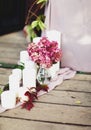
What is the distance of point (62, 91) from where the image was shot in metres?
2.47

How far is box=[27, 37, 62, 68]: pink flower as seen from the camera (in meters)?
2.36

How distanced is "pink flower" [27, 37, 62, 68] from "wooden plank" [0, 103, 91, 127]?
0.34 meters

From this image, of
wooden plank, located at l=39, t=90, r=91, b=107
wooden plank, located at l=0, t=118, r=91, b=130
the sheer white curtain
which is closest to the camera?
wooden plank, located at l=0, t=118, r=91, b=130

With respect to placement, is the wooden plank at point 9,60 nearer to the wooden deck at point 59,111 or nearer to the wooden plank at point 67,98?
the wooden deck at point 59,111

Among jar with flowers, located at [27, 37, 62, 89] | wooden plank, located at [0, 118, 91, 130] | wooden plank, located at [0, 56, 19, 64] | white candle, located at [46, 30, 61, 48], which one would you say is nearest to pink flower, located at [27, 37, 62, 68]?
jar with flowers, located at [27, 37, 62, 89]

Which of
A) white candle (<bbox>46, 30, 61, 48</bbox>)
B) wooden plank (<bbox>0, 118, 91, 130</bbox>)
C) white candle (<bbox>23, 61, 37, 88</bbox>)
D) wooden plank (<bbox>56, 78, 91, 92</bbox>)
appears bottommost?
wooden plank (<bbox>0, 118, 91, 130</bbox>)

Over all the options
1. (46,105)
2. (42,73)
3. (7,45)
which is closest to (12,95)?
(46,105)

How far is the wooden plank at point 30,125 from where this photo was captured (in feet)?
6.43

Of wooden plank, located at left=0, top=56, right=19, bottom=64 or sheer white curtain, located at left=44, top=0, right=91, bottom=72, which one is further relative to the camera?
wooden plank, located at left=0, top=56, right=19, bottom=64

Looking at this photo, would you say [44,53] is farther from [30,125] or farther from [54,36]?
[30,125]

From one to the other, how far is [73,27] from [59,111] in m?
0.89

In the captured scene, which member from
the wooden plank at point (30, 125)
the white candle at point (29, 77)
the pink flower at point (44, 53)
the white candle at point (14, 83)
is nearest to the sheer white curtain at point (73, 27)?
the pink flower at point (44, 53)

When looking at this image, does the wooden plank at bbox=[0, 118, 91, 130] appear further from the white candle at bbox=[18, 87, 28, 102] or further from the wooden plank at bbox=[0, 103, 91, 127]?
the white candle at bbox=[18, 87, 28, 102]

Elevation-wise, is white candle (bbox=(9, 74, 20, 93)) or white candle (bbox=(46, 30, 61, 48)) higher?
white candle (bbox=(46, 30, 61, 48))
